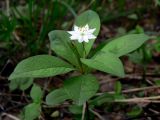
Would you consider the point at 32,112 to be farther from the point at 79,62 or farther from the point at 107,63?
the point at 107,63

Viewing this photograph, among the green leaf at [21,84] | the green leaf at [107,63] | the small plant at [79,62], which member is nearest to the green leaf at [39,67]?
the small plant at [79,62]

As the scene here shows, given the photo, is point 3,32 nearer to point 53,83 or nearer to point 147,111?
point 53,83

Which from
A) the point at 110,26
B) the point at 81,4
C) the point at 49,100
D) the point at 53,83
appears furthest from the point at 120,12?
the point at 49,100

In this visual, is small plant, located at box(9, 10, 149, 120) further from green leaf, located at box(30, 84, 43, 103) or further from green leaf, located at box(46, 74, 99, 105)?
green leaf, located at box(30, 84, 43, 103)

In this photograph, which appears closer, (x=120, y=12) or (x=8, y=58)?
(x=8, y=58)

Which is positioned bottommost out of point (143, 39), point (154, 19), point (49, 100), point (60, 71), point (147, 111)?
point (147, 111)

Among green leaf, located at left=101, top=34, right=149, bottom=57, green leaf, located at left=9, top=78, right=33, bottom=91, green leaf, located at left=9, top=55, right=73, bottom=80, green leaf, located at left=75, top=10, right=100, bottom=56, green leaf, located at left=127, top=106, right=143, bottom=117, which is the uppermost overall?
green leaf, located at left=75, top=10, right=100, bottom=56

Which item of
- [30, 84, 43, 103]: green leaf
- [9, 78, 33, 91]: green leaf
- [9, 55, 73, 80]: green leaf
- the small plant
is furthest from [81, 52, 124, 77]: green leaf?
[9, 78, 33, 91]: green leaf

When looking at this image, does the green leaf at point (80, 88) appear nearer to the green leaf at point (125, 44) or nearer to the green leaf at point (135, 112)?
the green leaf at point (125, 44)
